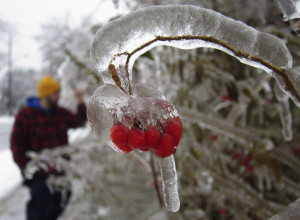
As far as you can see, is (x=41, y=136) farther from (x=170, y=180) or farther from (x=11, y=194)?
(x=11, y=194)

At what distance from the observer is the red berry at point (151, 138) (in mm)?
430

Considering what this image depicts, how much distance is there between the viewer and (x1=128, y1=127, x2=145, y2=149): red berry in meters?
0.42

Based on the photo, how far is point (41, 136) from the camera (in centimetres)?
260

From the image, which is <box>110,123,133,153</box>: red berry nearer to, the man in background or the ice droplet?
the ice droplet

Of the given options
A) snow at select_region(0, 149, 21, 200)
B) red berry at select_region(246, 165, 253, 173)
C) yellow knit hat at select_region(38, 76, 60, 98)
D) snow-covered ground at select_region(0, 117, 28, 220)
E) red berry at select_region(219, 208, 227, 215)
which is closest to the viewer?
red berry at select_region(246, 165, 253, 173)

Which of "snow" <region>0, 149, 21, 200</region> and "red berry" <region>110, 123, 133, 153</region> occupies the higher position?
"red berry" <region>110, 123, 133, 153</region>

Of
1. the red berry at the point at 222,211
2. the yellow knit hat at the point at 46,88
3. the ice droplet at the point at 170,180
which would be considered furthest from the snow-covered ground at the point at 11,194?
the ice droplet at the point at 170,180

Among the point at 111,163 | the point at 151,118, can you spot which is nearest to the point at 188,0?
the point at 151,118

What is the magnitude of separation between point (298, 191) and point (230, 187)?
1.19ft

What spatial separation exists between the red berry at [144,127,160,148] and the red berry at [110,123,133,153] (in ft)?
0.12

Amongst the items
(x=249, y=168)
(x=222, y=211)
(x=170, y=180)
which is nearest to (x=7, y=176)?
(x=222, y=211)

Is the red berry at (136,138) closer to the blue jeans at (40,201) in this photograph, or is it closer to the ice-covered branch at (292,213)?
the ice-covered branch at (292,213)

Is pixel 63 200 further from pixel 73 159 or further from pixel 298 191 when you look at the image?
pixel 298 191

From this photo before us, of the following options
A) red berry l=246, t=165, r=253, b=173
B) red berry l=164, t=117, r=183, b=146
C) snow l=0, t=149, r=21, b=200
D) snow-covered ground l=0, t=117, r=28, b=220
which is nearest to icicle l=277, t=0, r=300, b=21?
red berry l=164, t=117, r=183, b=146
